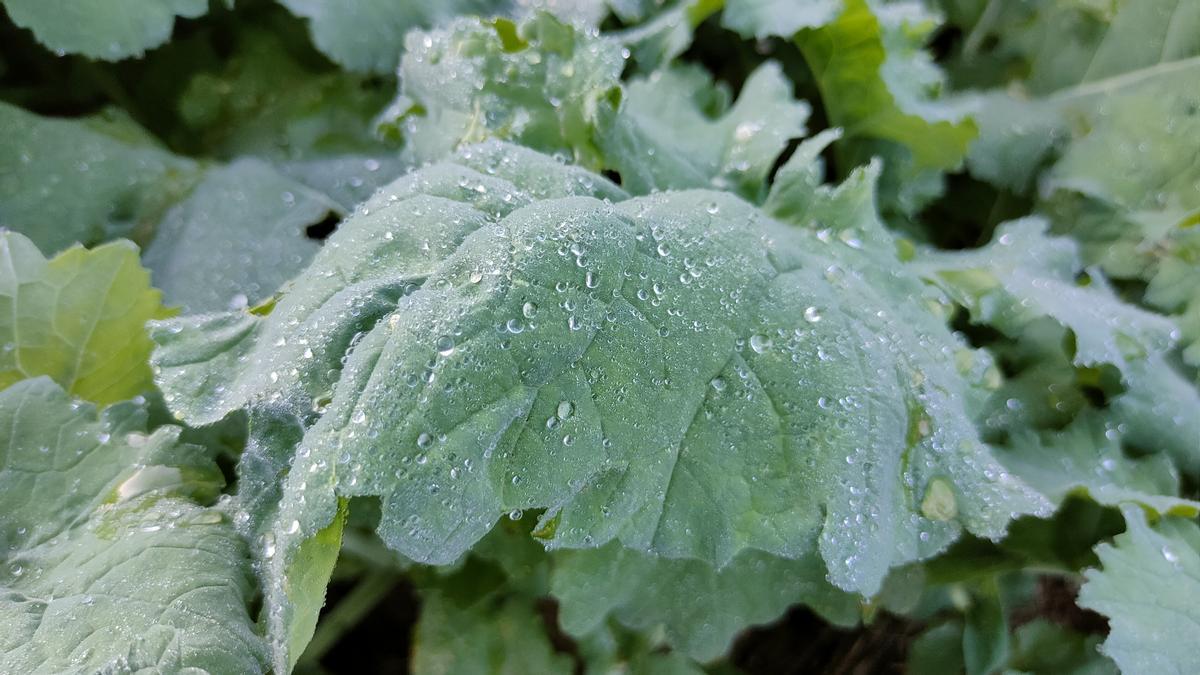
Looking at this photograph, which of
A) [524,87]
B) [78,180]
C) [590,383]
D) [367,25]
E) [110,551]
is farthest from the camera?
[367,25]

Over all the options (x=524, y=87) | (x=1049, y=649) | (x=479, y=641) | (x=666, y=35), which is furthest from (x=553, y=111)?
(x=1049, y=649)

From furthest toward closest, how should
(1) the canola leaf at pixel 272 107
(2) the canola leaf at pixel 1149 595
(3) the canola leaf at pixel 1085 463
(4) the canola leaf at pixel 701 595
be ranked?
1. (1) the canola leaf at pixel 272 107
2. (3) the canola leaf at pixel 1085 463
3. (4) the canola leaf at pixel 701 595
4. (2) the canola leaf at pixel 1149 595

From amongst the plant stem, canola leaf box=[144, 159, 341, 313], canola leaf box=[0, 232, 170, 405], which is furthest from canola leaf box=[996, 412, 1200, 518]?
canola leaf box=[0, 232, 170, 405]

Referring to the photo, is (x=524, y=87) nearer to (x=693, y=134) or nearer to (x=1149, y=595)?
(x=693, y=134)

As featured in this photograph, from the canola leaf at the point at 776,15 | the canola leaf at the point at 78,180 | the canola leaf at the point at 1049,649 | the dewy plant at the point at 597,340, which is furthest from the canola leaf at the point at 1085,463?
the canola leaf at the point at 78,180

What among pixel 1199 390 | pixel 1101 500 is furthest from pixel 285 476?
pixel 1199 390

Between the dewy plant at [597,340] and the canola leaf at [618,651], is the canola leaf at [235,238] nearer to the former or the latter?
the dewy plant at [597,340]
